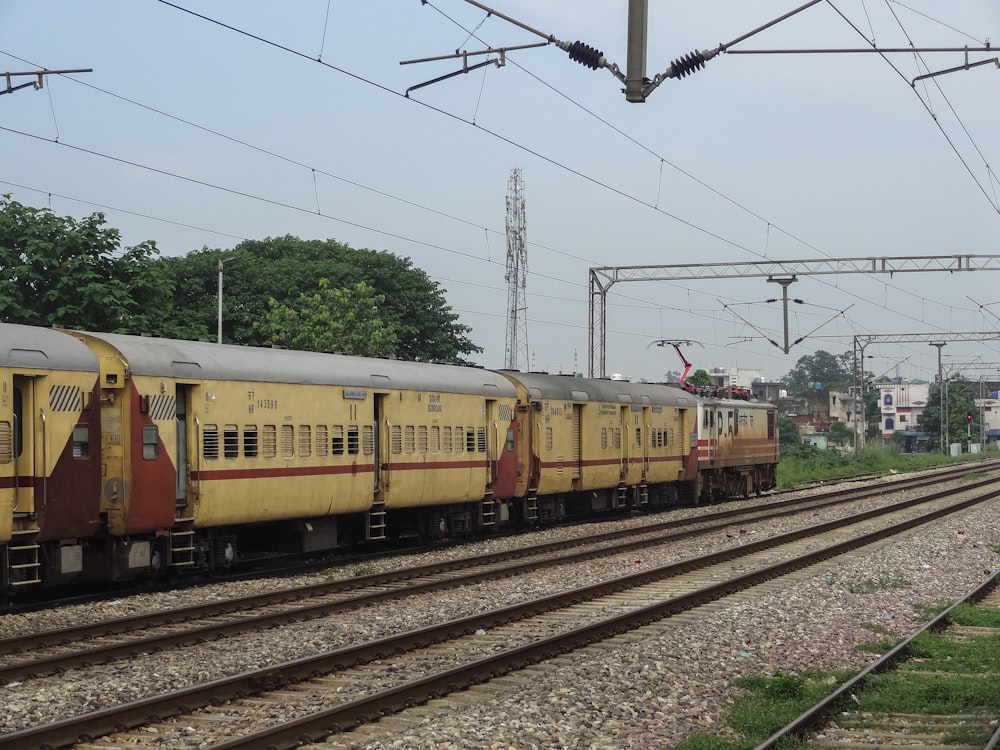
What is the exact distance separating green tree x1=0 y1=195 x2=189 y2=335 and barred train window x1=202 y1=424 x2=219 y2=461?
16022mm

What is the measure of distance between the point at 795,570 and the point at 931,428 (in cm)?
A: 10723

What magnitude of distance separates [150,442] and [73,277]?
18.5m

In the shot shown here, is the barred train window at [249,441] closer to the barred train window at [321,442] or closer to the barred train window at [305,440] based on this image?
the barred train window at [305,440]

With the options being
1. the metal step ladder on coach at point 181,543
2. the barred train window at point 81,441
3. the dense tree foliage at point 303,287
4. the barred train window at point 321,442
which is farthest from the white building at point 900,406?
the barred train window at point 81,441

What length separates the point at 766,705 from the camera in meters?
10.6

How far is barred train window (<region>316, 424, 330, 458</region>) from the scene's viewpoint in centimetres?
2023

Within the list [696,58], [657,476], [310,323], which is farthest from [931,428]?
[696,58]

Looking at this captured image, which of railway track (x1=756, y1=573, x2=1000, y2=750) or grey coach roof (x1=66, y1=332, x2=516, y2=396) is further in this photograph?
grey coach roof (x1=66, y1=332, x2=516, y2=396)

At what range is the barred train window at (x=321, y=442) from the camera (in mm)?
20234

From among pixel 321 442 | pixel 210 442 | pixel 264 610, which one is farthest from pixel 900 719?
pixel 321 442

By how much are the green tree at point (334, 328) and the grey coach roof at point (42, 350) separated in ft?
123

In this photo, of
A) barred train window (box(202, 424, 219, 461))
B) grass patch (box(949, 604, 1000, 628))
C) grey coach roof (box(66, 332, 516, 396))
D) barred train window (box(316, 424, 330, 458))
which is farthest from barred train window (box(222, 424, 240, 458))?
grass patch (box(949, 604, 1000, 628))

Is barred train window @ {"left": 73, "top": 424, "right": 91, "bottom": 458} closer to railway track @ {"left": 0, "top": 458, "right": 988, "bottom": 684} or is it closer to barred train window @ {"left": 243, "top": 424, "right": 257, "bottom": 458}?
railway track @ {"left": 0, "top": 458, "right": 988, "bottom": 684}

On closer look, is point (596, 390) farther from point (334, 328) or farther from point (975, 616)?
point (334, 328)
